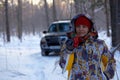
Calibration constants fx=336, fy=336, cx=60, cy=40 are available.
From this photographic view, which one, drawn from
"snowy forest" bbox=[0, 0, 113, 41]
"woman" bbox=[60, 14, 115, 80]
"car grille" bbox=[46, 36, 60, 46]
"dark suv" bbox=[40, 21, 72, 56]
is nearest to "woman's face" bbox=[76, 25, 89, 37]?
"woman" bbox=[60, 14, 115, 80]

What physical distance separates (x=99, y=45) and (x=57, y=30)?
1247 cm

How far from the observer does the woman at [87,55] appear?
3654 mm

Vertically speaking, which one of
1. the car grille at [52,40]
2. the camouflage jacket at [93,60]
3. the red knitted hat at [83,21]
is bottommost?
the car grille at [52,40]

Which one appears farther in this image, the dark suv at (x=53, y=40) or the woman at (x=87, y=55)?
the dark suv at (x=53, y=40)

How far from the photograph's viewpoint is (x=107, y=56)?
12.0 feet

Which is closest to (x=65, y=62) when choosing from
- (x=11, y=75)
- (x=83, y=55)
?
(x=83, y=55)

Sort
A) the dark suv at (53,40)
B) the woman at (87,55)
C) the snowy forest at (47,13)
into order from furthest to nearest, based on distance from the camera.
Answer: the snowy forest at (47,13)
the dark suv at (53,40)
the woman at (87,55)

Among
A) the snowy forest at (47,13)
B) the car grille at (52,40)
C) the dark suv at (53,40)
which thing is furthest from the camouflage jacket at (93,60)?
the car grille at (52,40)

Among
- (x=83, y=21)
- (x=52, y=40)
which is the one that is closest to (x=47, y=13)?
(x=52, y=40)

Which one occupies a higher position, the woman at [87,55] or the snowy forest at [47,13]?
the snowy forest at [47,13]

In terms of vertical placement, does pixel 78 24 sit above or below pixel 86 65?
above

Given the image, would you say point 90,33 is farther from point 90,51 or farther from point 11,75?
point 11,75

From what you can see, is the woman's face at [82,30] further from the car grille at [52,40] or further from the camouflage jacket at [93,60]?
the car grille at [52,40]

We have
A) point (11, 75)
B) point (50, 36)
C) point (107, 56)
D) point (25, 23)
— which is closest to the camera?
point (107, 56)
